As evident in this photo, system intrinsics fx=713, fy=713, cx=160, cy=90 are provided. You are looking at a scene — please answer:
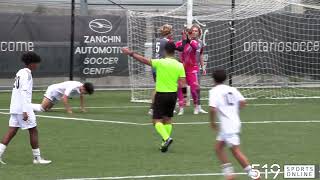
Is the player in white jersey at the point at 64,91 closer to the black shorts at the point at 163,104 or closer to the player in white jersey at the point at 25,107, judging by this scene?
→ the black shorts at the point at 163,104

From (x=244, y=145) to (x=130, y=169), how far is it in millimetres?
2912

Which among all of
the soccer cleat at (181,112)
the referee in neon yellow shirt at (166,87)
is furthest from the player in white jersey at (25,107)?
the soccer cleat at (181,112)

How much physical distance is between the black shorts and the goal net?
8.62 metres

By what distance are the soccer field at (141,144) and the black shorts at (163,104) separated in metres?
0.58

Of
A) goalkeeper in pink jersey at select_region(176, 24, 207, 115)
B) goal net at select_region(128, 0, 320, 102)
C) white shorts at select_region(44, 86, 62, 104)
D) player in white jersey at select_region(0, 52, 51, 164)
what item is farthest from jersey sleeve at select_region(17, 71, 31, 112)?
goal net at select_region(128, 0, 320, 102)

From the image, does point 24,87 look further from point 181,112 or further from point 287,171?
point 181,112

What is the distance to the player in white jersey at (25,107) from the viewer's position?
10297mm

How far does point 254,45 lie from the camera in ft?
77.3

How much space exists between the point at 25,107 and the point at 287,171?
3801 millimetres

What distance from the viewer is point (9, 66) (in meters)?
22.8

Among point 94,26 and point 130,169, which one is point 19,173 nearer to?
point 130,169

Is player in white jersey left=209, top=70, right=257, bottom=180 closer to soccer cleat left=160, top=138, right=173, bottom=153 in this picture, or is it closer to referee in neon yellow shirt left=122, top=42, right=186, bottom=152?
soccer cleat left=160, top=138, right=173, bottom=153

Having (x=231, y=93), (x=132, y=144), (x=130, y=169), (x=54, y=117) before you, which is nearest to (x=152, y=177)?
(x=130, y=169)

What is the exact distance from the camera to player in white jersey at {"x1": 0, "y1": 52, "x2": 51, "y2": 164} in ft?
33.8
